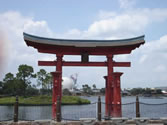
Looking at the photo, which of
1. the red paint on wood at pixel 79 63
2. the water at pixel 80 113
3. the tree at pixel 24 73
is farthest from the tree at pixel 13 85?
the red paint on wood at pixel 79 63

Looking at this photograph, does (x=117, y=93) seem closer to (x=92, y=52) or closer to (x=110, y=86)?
(x=110, y=86)

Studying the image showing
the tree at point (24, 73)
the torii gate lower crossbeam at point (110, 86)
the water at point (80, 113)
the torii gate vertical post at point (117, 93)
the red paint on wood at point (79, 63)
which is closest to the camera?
the torii gate lower crossbeam at point (110, 86)

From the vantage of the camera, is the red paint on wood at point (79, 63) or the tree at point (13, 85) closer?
the red paint on wood at point (79, 63)

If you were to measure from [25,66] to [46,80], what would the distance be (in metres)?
7.98

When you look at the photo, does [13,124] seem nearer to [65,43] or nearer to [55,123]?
[55,123]

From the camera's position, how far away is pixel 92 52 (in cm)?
1308

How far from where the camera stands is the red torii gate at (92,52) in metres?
11.7

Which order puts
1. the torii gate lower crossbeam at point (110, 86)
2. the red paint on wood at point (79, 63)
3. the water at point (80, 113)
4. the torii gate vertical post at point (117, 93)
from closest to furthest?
the torii gate lower crossbeam at point (110, 86) < the torii gate vertical post at point (117, 93) < the red paint on wood at point (79, 63) < the water at point (80, 113)

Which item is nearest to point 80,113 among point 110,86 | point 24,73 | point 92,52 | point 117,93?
point 110,86

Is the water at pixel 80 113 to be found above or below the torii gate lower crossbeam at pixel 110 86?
below

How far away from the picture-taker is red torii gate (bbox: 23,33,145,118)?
38.5ft

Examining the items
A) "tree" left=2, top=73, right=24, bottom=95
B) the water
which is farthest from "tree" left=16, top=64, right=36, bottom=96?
the water

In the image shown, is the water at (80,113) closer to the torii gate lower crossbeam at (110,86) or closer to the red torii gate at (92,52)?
the torii gate lower crossbeam at (110,86)

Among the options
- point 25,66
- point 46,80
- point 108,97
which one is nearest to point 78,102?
point 46,80
